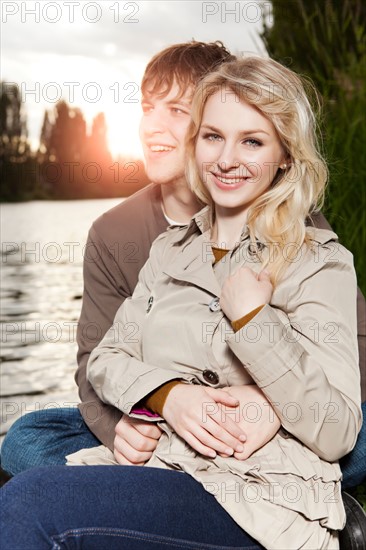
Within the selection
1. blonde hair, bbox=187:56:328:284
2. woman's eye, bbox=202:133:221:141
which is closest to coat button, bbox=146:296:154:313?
blonde hair, bbox=187:56:328:284

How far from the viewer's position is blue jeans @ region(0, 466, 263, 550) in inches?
63.9

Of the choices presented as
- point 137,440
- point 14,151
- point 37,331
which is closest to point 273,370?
point 137,440

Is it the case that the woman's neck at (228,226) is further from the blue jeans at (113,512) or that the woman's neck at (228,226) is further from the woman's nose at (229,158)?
the blue jeans at (113,512)

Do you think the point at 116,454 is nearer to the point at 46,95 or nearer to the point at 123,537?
the point at 123,537

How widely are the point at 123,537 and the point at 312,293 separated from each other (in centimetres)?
65

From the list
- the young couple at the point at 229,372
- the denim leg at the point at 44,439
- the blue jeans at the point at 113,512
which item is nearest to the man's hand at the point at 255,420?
the young couple at the point at 229,372

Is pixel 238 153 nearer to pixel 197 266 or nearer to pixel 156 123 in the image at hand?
pixel 197 266

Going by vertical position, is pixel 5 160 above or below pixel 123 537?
below

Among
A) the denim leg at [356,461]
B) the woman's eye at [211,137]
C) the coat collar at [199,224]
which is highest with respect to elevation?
the woman's eye at [211,137]

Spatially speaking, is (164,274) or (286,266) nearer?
(286,266)

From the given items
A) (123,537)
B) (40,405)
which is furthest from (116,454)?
(40,405)

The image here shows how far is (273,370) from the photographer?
174cm

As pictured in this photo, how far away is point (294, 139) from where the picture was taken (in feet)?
6.86

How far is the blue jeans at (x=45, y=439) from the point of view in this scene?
7.98ft
